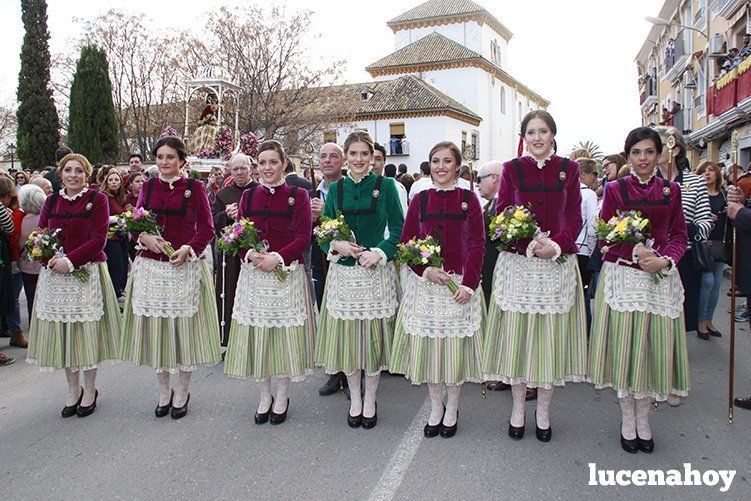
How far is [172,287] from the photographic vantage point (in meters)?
4.75

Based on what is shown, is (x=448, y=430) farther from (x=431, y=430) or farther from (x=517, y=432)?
(x=517, y=432)

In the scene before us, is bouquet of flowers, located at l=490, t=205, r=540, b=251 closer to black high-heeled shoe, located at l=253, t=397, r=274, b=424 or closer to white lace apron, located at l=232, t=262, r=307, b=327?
white lace apron, located at l=232, t=262, r=307, b=327

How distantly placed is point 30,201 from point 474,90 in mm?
44197

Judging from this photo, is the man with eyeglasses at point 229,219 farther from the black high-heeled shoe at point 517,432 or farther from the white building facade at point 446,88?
the white building facade at point 446,88

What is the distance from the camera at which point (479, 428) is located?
457 cm

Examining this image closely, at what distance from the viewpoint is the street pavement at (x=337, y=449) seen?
12.0ft

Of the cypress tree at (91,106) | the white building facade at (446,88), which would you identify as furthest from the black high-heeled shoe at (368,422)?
the white building facade at (446,88)

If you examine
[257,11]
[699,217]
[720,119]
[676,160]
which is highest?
[257,11]

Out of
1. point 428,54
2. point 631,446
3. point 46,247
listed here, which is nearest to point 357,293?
point 631,446

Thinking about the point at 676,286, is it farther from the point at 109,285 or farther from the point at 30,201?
the point at 30,201

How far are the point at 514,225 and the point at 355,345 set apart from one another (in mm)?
1515

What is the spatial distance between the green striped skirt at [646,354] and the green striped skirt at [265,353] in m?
2.28

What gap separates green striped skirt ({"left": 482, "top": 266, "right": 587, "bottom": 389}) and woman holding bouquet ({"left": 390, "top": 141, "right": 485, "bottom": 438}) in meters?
0.17

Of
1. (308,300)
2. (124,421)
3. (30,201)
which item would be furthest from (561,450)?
(30,201)
